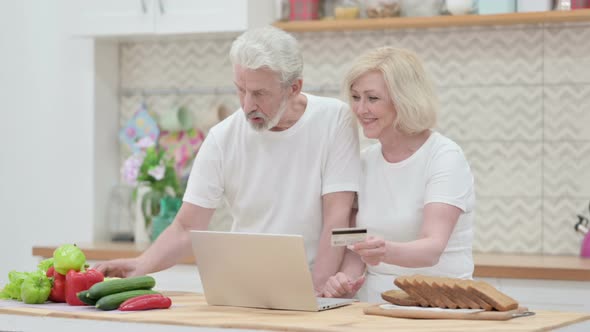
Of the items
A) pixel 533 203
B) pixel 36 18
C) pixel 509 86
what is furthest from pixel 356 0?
pixel 36 18

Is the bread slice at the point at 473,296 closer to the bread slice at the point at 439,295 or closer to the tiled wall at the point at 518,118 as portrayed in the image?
the bread slice at the point at 439,295

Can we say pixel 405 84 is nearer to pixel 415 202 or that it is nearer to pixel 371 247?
pixel 415 202

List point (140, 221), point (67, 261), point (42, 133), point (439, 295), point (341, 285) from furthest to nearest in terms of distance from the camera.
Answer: point (42, 133) → point (140, 221) → point (341, 285) → point (67, 261) → point (439, 295)

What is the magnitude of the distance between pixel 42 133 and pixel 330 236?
2.22 m

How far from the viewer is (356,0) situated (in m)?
4.32

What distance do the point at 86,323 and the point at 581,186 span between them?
2.48 m

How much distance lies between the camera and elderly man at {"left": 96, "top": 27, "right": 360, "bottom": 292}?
2.92m

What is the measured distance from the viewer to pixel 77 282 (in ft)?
8.21

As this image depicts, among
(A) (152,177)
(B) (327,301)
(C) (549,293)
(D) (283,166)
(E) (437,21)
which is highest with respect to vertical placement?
(E) (437,21)

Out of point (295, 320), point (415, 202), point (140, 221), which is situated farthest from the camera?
point (140, 221)

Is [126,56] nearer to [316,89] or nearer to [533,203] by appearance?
[316,89]

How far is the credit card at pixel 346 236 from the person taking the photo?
2.21 metres

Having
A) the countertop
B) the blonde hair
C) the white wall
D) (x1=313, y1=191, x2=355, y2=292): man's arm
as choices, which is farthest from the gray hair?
the white wall

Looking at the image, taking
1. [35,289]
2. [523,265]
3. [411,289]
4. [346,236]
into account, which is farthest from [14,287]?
[523,265]
